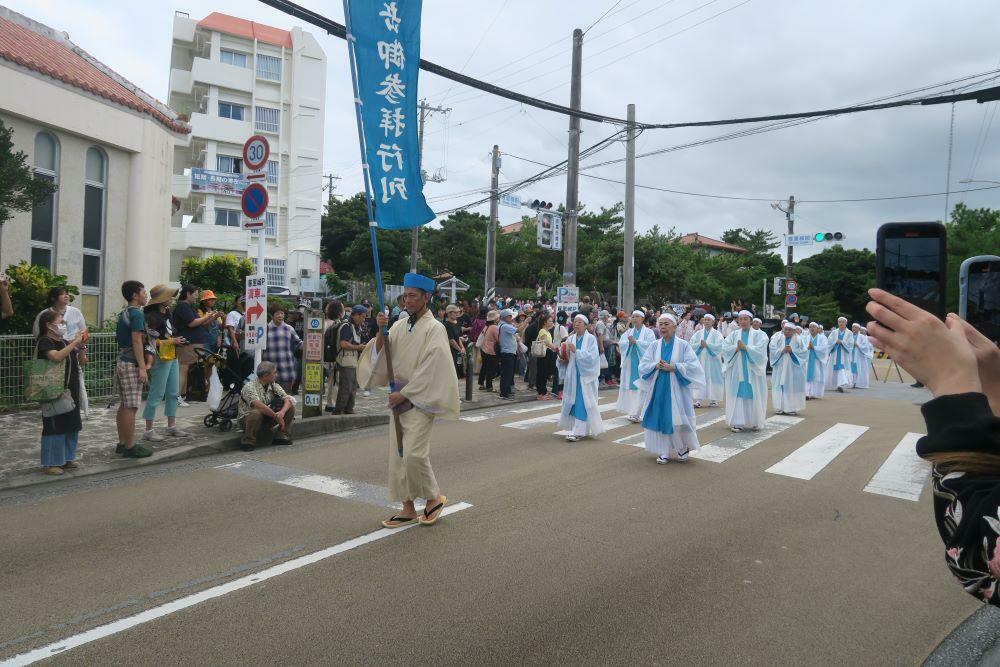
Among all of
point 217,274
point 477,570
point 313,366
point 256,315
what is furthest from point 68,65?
point 477,570

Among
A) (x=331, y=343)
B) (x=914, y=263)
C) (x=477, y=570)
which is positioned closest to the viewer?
(x=914, y=263)

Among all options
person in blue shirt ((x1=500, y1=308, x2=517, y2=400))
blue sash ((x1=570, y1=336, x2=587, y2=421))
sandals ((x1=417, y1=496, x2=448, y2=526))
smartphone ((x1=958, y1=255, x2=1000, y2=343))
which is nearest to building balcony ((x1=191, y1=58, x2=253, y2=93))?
person in blue shirt ((x1=500, y1=308, x2=517, y2=400))

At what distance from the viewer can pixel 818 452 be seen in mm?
8766

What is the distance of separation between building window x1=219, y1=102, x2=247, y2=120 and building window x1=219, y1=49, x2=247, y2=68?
2.49 m

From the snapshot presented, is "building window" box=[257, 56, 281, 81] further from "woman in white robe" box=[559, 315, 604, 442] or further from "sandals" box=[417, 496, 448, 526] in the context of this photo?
"sandals" box=[417, 496, 448, 526]

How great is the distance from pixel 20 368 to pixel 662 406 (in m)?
8.83

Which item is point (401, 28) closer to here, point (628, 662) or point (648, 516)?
point (648, 516)

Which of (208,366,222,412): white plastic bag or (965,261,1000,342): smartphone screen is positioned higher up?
(965,261,1000,342): smartphone screen

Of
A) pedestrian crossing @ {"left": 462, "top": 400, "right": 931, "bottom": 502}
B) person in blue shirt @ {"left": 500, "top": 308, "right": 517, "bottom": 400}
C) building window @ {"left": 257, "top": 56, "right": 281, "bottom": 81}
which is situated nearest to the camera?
pedestrian crossing @ {"left": 462, "top": 400, "right": 931, "bottom": 502}

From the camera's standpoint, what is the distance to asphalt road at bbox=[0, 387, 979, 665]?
3.30 metres

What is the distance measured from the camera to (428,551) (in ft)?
15.0

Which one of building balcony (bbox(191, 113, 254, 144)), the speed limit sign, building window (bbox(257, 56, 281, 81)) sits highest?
building window (bbox(257, 56, 281, 81))

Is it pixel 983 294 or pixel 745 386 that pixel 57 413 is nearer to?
pixel 983 294

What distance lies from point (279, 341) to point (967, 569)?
393 inches
